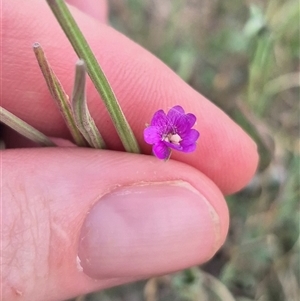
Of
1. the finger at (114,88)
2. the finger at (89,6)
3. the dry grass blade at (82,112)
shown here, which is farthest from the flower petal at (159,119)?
the finger at (89,6)

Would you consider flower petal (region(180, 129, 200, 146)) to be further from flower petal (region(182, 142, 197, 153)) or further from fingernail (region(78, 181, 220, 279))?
fingernail (region(78, 181, 220, 279))

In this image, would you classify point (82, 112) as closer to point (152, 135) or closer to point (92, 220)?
point (152, 135)

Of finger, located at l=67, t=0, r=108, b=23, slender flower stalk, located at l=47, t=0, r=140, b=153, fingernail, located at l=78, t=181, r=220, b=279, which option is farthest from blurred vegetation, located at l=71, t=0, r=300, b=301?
slender flower stalk, located at l=47, t=0, r=140, b=153

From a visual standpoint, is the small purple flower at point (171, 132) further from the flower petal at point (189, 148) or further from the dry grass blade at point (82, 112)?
the dry grass blade at point (82, 112)

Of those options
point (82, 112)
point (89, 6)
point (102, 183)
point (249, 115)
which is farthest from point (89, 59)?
point (249, 115)

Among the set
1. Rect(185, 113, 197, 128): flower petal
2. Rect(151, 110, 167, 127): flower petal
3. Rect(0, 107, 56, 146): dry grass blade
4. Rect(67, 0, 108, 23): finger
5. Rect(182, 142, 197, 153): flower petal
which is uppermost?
Rect(67, 0, 108, 23): finger

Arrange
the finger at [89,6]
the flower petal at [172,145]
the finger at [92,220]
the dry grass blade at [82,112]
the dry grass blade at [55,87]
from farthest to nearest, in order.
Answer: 1. the finger at [89,6]
2. the finger at [92,220]
3. the flower petal at [172,145]
4. the dry grass blade at [55,87]
5. the dry grass blade at [82,112]

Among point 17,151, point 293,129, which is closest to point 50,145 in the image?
point 17,151
